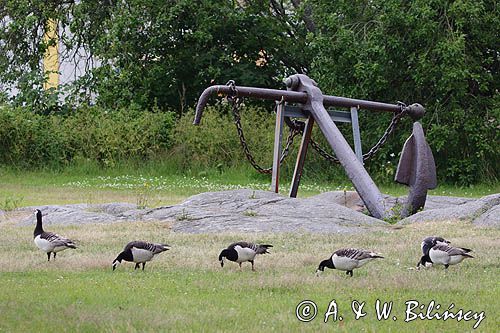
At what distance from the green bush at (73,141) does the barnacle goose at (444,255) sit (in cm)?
1658

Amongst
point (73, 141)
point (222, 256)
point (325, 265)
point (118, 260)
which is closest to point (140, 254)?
point (118, 260)

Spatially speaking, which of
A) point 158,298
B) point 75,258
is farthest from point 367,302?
point 75,258

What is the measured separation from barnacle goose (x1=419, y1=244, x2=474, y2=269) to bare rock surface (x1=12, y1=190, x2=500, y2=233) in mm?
3423

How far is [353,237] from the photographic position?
1233 cm

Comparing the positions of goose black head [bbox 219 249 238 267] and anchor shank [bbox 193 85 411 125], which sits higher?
anchor shank [bbox 193 85 411 125]

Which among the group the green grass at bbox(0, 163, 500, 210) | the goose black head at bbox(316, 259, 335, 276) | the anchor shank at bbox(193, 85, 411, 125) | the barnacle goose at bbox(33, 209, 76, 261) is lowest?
the green grass at bbox(0, 163, 500, 210)

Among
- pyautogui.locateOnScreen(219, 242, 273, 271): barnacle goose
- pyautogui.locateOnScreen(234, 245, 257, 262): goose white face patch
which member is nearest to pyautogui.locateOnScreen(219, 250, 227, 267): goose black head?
pyautogui.locateOnScreen(219, 242, 273, 271): barnacle goose

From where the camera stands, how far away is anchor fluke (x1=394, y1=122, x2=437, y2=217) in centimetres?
1501

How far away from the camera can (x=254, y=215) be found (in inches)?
550

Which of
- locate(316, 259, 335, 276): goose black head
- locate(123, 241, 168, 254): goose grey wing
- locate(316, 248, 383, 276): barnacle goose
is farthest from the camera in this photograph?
locate(123, 241, 168, 254): goose grey wing

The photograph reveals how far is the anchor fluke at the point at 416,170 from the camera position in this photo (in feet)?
49.2

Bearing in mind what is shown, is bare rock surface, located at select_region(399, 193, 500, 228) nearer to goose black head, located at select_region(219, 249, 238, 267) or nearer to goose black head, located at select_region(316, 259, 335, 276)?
goose black head, located at select_region(316, 259, 335, 276)

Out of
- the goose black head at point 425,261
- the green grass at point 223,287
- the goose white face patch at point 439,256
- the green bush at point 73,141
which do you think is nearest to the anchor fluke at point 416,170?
the green grass at point 223,287

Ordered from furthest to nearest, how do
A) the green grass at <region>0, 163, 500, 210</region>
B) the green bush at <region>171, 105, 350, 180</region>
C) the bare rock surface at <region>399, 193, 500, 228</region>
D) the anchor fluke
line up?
the green bush at <region>171, 105, 350, 180</region>
the green grass at <region>0, 163, 500, 210</region>
the anchor fluke
the bare rock surface at <region>399, 193, 500, 228</region>
